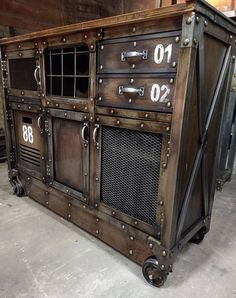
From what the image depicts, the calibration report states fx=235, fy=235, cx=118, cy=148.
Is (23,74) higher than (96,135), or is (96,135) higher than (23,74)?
(23,74)

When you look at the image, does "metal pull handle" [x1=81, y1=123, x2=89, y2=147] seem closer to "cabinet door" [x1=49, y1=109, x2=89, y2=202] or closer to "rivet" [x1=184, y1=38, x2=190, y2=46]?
"cabinet door" [x1=49, y1=109, x2=89, y2=202]

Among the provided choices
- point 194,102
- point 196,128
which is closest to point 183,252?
point 196,128

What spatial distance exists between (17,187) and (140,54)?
73.0 inches

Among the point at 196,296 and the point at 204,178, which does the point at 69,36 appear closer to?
the point at 204,178

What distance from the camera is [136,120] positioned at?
52.4 inches

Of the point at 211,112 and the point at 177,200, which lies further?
the point at 211,112

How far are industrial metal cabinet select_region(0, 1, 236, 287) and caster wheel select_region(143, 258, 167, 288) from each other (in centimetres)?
1

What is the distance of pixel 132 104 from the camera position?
133cm

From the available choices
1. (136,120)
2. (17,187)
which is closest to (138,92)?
(136,120)

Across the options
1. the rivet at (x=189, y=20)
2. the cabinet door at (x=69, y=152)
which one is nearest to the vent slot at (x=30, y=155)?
the cabinet door at (x=69, y=152)

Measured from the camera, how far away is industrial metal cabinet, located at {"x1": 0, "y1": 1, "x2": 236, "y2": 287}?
3.81ft

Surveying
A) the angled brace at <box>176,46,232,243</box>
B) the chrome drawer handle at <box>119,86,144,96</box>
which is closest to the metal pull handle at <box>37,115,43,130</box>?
the chrome drawer handle at <box>119,86,144,96</box>

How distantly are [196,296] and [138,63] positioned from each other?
135cm

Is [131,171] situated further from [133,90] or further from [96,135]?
[133,90]
